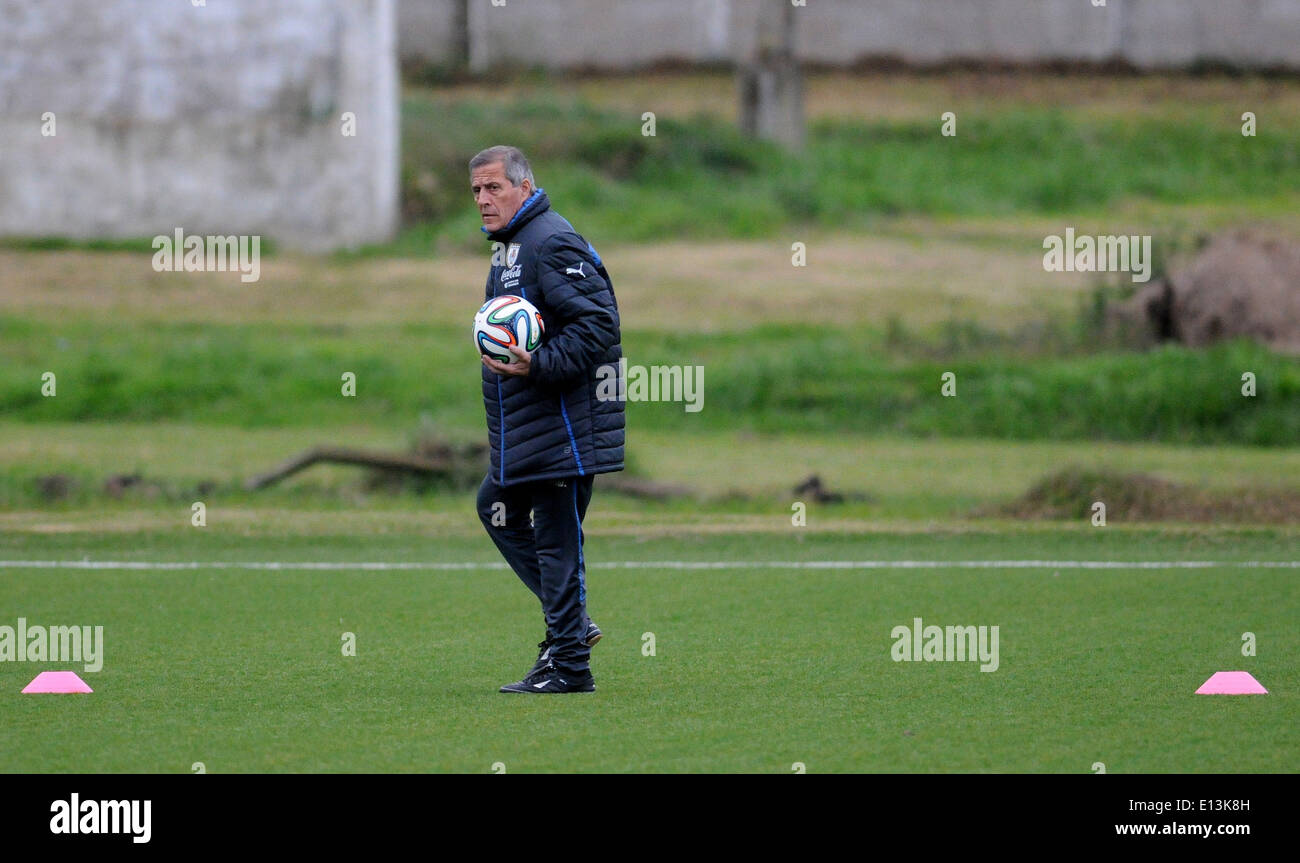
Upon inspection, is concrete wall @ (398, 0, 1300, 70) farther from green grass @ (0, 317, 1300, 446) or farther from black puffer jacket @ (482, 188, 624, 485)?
black puffer jacket @ (482, 188, 624, 485)

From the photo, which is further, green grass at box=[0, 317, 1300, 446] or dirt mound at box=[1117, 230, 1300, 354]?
dirt mound at box=[1117, 230, 1300, 354]

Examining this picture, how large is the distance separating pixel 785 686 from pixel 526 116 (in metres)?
28.1

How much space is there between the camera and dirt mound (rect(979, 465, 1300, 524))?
1543 centimetres

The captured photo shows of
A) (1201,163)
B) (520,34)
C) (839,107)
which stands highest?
(520,34)

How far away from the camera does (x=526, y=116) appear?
117 ft

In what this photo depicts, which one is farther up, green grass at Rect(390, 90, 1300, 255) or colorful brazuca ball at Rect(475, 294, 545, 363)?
green grass at Rect(390, 90, 1300, 255)

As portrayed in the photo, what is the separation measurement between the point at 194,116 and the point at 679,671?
69.0 feet

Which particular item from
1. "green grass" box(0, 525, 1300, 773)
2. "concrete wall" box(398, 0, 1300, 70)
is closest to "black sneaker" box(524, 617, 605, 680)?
Result: "green grass" box(0, 525, 1300, 773)

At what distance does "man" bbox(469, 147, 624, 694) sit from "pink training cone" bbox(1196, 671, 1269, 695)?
265 cm

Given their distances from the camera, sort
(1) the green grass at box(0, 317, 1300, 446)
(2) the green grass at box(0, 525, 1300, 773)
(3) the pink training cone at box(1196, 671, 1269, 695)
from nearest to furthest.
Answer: (2) the green grass at box(0, 525, 1300, 773)
(3) the pink training cone at box(1196, 671, 1269, 695)
(1) the green grass at box(0, 317, 1300, 446)

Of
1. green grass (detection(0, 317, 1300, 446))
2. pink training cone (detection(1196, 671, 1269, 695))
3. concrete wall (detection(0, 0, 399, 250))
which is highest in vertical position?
concrete wall (detection(0, 0, 399, 250))

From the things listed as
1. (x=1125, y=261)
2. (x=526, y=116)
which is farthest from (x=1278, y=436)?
(x=526, y=116)

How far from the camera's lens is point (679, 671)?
8945mm
